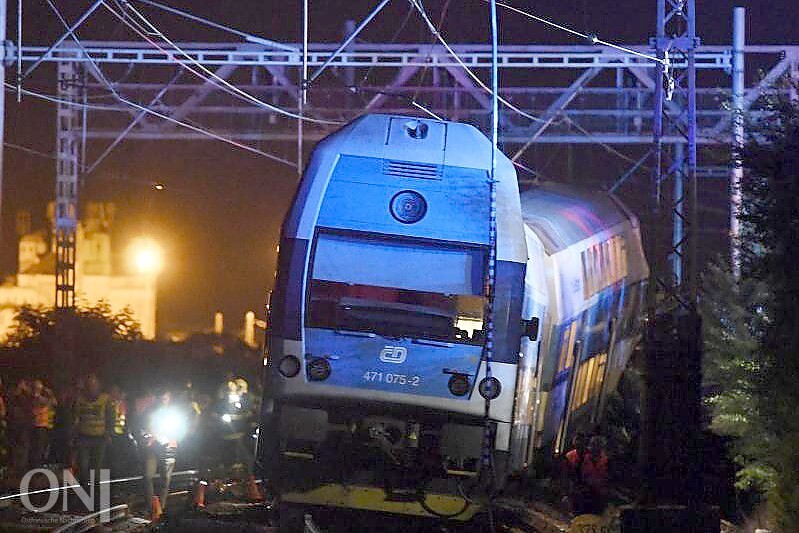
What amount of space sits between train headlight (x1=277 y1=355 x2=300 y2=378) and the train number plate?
0.63 metres

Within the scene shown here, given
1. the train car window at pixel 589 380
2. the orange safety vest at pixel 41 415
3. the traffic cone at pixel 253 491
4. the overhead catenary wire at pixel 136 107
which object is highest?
the overhead catenary wire at pixel 136 107

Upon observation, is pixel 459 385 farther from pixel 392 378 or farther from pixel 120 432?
pixel 120 432

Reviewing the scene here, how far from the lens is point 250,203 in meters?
62.9

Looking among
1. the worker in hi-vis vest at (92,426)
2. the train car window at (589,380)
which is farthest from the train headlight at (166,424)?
the train car window at (589,380)

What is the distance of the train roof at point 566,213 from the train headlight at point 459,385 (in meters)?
3.17

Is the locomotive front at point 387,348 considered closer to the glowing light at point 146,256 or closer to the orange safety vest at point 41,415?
the orange safety vest at point 41,415

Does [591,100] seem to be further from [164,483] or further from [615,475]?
[164,483]

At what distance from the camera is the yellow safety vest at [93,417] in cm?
1708

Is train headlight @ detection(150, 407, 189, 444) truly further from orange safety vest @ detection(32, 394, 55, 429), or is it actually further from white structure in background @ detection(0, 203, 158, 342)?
white structure in background @ detection(0, 203, 158, 342)

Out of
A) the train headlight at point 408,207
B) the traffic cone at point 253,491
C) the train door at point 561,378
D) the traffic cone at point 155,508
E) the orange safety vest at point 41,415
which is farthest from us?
the orange safety vest at point 41,415

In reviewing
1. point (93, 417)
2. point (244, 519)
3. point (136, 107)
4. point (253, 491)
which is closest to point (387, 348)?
point (244, 519)

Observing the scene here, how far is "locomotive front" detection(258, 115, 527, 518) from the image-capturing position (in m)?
12.2

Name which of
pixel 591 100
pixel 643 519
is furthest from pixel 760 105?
pixel 591 100

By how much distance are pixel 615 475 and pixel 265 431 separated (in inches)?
313
